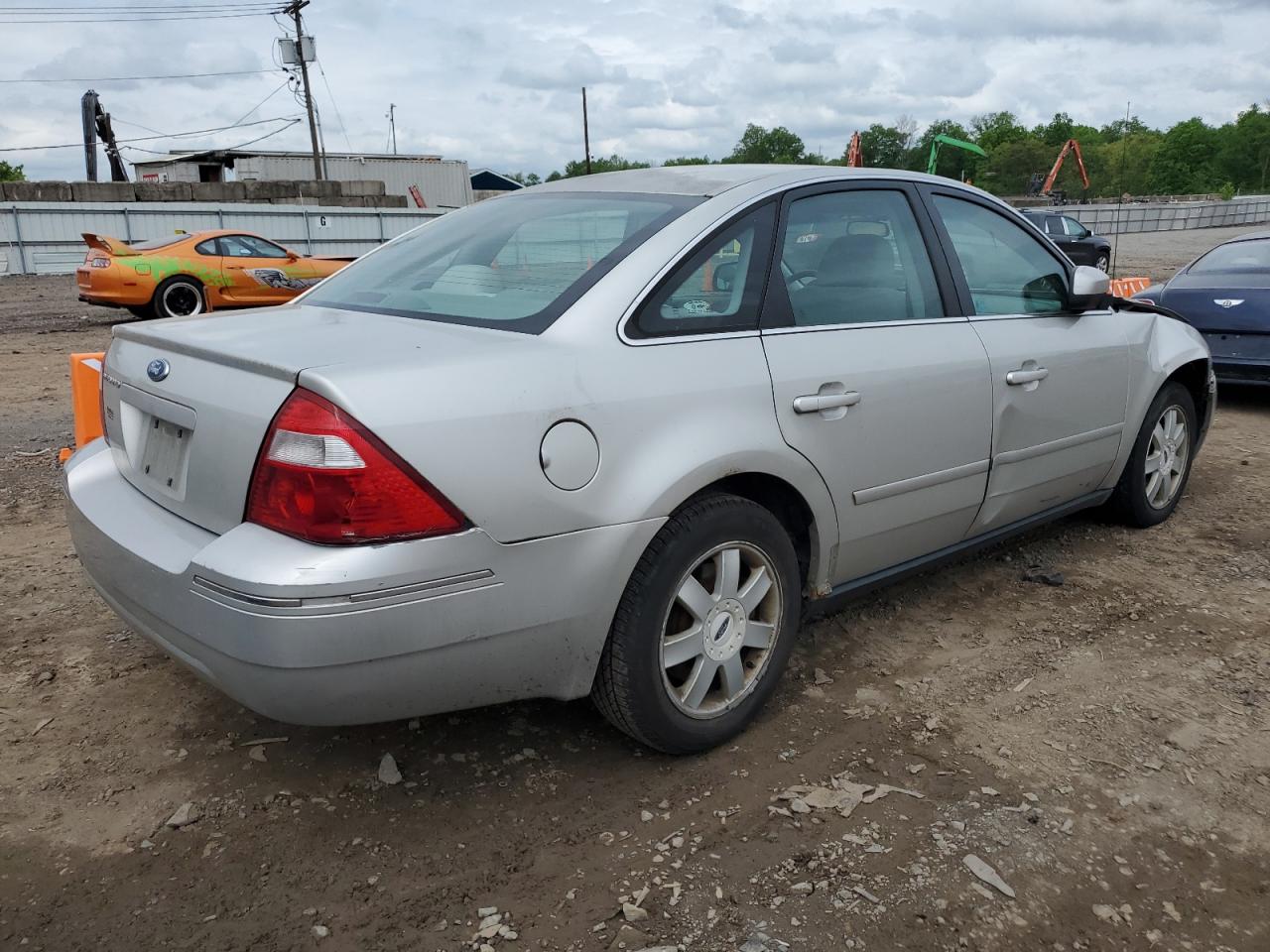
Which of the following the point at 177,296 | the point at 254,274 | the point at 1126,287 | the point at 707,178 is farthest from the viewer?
the point at 254,274

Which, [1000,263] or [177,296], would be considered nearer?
[1000,263]

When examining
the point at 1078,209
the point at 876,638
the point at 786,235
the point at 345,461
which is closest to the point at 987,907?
the point at 876,638

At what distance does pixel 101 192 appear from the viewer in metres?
24.9

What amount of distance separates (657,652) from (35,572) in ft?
9.76

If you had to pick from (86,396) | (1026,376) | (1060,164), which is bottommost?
(86,396)

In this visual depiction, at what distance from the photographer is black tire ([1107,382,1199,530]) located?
4.46 m

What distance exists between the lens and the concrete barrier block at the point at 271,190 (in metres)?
28.5

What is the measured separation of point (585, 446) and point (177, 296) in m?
13.1

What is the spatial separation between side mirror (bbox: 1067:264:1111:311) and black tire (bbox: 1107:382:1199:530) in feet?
2.54

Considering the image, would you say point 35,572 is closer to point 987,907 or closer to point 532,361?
point 532,361

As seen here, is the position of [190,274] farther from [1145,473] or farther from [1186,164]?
[1186,164]

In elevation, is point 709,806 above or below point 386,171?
below

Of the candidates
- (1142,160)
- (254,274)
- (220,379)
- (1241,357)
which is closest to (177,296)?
(254,274)

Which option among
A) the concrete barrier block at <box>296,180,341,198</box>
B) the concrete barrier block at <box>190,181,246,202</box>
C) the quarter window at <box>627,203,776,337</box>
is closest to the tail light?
the quarter window at <box>627,203,776,337</box>
